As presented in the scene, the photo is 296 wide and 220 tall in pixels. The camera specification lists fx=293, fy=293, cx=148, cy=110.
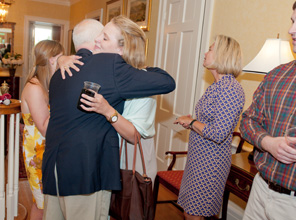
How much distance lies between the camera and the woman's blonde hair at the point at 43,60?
2127 mm

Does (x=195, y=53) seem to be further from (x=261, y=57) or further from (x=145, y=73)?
(x=145, y=73)

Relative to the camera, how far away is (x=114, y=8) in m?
6.06

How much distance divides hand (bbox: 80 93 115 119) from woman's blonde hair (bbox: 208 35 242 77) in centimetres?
112

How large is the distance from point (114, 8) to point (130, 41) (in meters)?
5.04

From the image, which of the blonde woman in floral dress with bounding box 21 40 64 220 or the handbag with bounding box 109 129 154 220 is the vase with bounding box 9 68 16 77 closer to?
the blonde woman in floral dress with bounding box 21 40 64 220

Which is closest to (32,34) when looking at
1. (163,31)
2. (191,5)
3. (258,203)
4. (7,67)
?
(7,67)

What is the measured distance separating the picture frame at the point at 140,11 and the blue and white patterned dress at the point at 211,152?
9.26 ft

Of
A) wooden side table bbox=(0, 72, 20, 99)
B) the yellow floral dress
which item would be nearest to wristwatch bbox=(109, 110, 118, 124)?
the yellow floral dress

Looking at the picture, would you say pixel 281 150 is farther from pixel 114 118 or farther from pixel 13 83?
pixel 13 83

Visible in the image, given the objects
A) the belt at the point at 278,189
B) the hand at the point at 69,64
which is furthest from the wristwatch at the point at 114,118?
the belt at the point at 278,189

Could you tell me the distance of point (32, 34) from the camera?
912 cm

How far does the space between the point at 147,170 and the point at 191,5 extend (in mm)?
2606

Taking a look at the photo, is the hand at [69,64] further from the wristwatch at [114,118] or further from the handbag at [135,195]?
the handbag at [135,195]

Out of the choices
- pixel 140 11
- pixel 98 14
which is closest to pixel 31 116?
pixel 140 11
